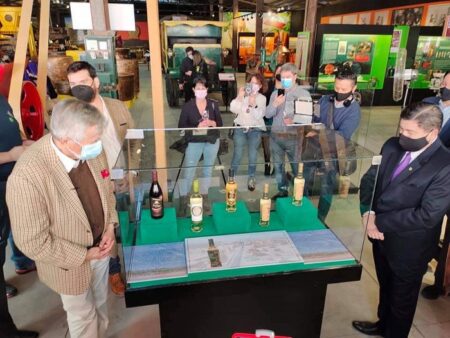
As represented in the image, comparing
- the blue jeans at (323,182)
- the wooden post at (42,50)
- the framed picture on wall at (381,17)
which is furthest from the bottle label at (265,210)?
the framed picture on wall at (381,17)

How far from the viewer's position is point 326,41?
8.09 m

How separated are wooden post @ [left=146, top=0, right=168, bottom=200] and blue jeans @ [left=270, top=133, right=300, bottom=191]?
79 cm

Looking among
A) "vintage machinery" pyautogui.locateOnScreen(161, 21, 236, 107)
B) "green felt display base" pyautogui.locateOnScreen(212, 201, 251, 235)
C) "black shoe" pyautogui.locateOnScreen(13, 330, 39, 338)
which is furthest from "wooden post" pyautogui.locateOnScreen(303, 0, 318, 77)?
"black shoe" pyautogui.locateOnScreen(13, 330, 39, 338)

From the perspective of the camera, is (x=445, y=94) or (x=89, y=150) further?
(x=445, y=94)

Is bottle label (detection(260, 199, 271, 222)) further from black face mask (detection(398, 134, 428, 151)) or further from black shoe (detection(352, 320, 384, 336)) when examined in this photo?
black shoe (detection(352, 320, 384, 336))

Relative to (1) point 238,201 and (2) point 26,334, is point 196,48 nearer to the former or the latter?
(1) point 238,201

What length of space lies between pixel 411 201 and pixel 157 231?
146 centimetres

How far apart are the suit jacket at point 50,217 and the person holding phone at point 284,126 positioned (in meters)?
1.24

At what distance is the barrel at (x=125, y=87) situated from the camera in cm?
791

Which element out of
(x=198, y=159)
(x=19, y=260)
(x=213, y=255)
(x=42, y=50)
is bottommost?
(x=19, y=260)

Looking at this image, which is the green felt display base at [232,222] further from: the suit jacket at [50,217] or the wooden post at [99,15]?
the wooden post at [99,15]

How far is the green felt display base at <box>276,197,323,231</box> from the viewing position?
7.04 ft

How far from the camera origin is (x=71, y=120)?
1449 millimetres

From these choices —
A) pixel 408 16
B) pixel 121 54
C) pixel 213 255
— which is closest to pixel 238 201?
pixel 213 255
